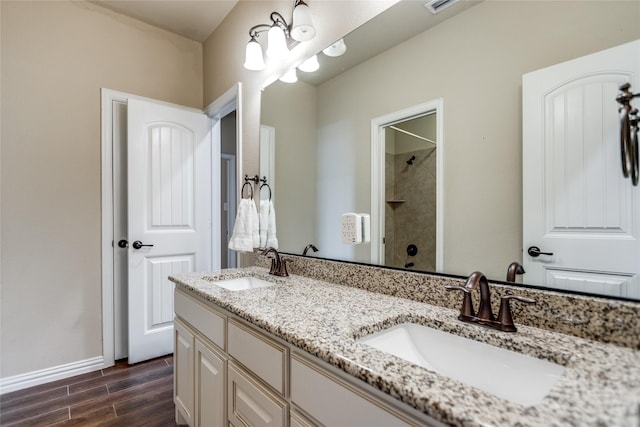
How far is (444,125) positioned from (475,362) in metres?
0.74

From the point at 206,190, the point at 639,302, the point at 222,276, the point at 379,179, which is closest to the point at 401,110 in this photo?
the point at 379,179

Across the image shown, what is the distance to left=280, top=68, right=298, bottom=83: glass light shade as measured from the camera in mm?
1704

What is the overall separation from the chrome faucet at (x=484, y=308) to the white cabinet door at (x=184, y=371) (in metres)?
1.18

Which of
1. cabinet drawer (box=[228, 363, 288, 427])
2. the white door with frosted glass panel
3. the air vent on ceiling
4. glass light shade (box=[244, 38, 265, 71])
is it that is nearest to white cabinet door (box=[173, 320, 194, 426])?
cabinet drawer (box=[228, 363, 288, 427])

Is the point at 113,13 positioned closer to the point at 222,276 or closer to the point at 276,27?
the point at 276,27

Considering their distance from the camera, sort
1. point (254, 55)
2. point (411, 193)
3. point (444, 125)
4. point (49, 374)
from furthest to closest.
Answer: point (49, 374)
point (254, 55)
point (411, 193)
point (444, 125)

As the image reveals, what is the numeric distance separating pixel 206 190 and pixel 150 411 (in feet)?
5.35

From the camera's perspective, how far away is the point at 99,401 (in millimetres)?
1856

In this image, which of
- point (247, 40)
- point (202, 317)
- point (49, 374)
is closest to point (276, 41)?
point (247, 40)

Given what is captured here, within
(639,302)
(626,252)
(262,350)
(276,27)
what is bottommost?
(262,350)

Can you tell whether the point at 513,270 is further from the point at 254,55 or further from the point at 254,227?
the point at 254,55

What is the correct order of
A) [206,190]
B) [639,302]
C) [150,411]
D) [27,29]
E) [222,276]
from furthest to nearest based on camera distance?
1. [206,190]
2. [27,29]
3. [150,411]
4. [222,276]
5. [639,302]

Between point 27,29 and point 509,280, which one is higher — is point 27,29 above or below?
above

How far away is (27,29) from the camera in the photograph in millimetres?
2029
